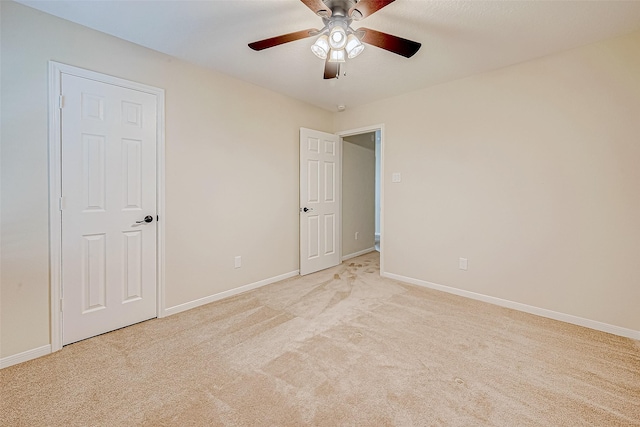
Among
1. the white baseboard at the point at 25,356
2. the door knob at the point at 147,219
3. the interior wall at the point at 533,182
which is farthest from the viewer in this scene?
the door knob at the point at 147,219

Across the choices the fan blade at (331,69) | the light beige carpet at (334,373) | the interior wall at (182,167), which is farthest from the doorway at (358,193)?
the light beige carpet at (334,373)

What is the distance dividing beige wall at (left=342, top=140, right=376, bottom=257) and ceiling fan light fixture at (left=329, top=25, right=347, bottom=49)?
2.90 metres

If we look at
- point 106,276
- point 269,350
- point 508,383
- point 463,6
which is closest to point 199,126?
point 106,276

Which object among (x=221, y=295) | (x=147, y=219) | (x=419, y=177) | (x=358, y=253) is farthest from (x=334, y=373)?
(x=358, y=253)

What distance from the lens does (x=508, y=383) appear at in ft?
5.59

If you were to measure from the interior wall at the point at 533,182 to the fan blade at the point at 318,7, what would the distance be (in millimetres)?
2099

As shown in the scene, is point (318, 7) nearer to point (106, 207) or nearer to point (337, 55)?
point (337, 55)

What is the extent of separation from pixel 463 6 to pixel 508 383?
250 cm

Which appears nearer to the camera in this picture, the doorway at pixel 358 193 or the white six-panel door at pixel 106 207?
the white six-panel door at pixel 106 207

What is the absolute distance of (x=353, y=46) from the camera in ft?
5.98

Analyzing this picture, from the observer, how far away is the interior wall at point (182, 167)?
1869 millimetres

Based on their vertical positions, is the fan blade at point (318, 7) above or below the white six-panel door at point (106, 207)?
above

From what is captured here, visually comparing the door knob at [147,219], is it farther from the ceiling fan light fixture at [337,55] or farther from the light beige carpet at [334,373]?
the ceiling fan light fixture at [337,55]

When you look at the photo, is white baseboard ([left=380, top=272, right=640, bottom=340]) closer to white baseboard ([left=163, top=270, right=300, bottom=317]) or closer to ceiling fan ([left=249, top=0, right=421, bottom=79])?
white baseboard ([left=163, top=270, right=300, bottom=317])
